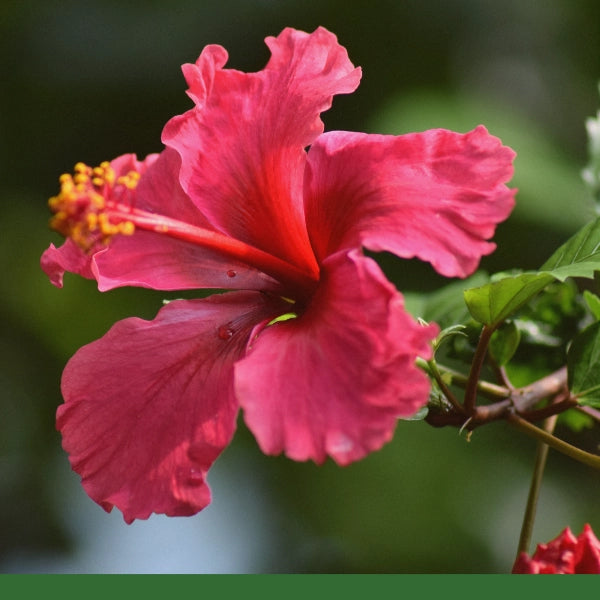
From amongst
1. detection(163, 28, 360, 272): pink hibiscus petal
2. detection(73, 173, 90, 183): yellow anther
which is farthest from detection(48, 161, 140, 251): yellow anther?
detection(163, 28, 360, 272): pink hibiscus petal

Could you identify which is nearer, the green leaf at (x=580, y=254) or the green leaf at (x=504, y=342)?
the green leaf at (x=580, y=254)

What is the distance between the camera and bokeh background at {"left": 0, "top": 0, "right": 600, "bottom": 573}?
257 centimetres

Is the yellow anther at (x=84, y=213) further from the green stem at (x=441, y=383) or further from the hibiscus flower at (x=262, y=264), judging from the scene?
the green stem at (x=441, y=383)

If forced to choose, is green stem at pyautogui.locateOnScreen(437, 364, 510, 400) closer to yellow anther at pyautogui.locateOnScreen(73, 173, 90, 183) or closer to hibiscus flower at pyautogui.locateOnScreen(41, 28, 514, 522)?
hibiscus flower at pyautogui.locateOnScreen(41, 28, 514, 522)

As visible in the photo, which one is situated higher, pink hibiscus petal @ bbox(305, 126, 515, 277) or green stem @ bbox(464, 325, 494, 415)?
pink hibiscus petal @ bbox(305, 126, 515, 277)

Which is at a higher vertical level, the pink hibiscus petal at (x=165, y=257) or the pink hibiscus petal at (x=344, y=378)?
the pink hibiscus petal at (x=165, y=257)

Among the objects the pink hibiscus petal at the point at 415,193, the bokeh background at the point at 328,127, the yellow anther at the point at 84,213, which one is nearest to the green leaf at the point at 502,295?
the pink hibiscus petal at the point at 415,193

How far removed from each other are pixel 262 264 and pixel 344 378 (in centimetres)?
25

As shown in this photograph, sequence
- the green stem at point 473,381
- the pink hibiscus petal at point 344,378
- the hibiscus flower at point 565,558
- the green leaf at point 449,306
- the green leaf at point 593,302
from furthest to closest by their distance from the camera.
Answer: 1. the green leaf at point 449,306
2. the green leaf at point 593,302
3. the green stem at point 473,381
4. the hibiscus flower at point 565,558
5. the pink hibiscus petal at point 344,378

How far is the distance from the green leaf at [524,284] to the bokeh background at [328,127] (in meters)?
1.27

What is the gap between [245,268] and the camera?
3.91 ft

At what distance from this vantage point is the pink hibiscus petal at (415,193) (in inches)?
38.2

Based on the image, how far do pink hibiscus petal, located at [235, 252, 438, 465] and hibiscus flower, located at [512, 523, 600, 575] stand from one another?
258 mm

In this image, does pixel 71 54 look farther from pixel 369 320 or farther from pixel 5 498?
pixel 369 320
